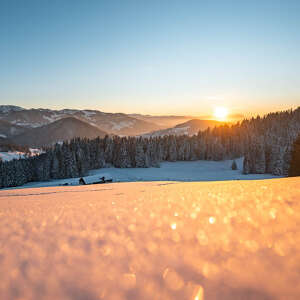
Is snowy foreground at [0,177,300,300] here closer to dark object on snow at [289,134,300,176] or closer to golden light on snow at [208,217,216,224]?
golden light on snow at [208,217,216,224]

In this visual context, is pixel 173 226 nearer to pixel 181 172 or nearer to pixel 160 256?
pixel 160 256

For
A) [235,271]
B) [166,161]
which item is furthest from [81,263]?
[166,161]

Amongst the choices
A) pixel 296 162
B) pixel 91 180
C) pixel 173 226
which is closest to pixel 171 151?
pixel 91 180

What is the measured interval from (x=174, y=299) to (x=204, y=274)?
0.28 m

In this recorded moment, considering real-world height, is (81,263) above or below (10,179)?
above

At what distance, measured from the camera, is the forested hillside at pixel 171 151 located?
5534cm

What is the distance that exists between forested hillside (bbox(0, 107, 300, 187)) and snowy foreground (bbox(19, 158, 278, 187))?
3.24 metres

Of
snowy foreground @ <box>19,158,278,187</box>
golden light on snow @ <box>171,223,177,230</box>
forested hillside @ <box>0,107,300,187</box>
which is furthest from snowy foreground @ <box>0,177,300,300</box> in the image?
forested hillside @ <box>0,107,300,187</box>

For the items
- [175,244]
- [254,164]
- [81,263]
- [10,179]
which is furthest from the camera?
[254,164]

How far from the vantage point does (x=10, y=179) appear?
174 ft

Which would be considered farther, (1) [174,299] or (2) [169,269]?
(2) [169,269]

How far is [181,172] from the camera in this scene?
63844 mm

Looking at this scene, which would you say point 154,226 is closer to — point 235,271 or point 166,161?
point 235,271

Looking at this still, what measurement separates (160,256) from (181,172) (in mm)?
63612
